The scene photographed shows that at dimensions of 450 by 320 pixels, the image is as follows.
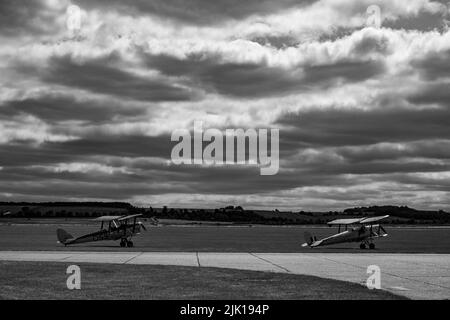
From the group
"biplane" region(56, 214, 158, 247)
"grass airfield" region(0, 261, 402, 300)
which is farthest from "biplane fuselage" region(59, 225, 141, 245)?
"grass airfield" region(0, 261, 402, 300)

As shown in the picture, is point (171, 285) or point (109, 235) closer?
point (171, 285)

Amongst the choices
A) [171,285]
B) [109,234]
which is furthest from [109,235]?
[171,285]

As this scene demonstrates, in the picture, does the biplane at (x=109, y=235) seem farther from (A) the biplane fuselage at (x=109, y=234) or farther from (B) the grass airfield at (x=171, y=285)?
(B) the grass airfield at (x=171, y=285)

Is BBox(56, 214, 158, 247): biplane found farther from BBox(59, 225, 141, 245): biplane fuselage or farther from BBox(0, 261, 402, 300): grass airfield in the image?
BBox(0, 261, 402, 300): grass airfield

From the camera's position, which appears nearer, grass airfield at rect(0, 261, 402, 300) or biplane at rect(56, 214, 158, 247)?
grass airfield at rect(0, 261, 402, 300)

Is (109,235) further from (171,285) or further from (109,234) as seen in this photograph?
(171,285)

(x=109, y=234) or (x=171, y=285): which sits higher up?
(x=109, y=234)

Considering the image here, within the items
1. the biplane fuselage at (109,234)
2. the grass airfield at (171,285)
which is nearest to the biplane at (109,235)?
the biplane fuselage at (109,234)

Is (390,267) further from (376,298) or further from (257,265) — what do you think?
(376,298)

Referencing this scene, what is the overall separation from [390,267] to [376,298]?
36.0 ft
